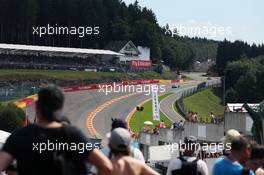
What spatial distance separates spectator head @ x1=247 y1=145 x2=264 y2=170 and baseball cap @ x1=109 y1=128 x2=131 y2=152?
4.40ft

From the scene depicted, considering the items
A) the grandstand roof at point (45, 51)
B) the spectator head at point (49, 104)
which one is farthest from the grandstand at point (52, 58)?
the spectator head at point (49, 104)

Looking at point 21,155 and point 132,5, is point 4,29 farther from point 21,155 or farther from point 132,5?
point 21,155

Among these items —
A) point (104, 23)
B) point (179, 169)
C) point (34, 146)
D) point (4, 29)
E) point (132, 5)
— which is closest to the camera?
point (34, 146)

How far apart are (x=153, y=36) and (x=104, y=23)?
Answer: 6.98 m

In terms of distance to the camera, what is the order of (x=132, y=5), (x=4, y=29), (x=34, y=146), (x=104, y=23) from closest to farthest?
(x=34, y=146)
(x=4, y=29)
(x=104, y=23)
(x=132, y=5)

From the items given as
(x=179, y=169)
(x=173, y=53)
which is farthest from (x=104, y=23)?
(x=179, y=169)

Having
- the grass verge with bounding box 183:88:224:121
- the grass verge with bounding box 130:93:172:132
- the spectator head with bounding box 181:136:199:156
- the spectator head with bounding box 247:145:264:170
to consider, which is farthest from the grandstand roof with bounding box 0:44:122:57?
the spectator head with bounding box 247:145:264:170

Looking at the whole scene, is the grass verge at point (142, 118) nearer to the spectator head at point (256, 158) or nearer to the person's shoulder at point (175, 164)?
the person's shoulder at point (175, 164)

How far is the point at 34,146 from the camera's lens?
10.9ft

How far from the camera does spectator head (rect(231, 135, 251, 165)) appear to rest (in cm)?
438

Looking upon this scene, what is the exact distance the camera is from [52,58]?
66000 mm

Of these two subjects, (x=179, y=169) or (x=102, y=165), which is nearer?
(x=102, y=165)

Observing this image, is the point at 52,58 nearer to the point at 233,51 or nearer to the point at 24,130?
the point at 233,51

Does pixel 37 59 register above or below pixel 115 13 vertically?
below
